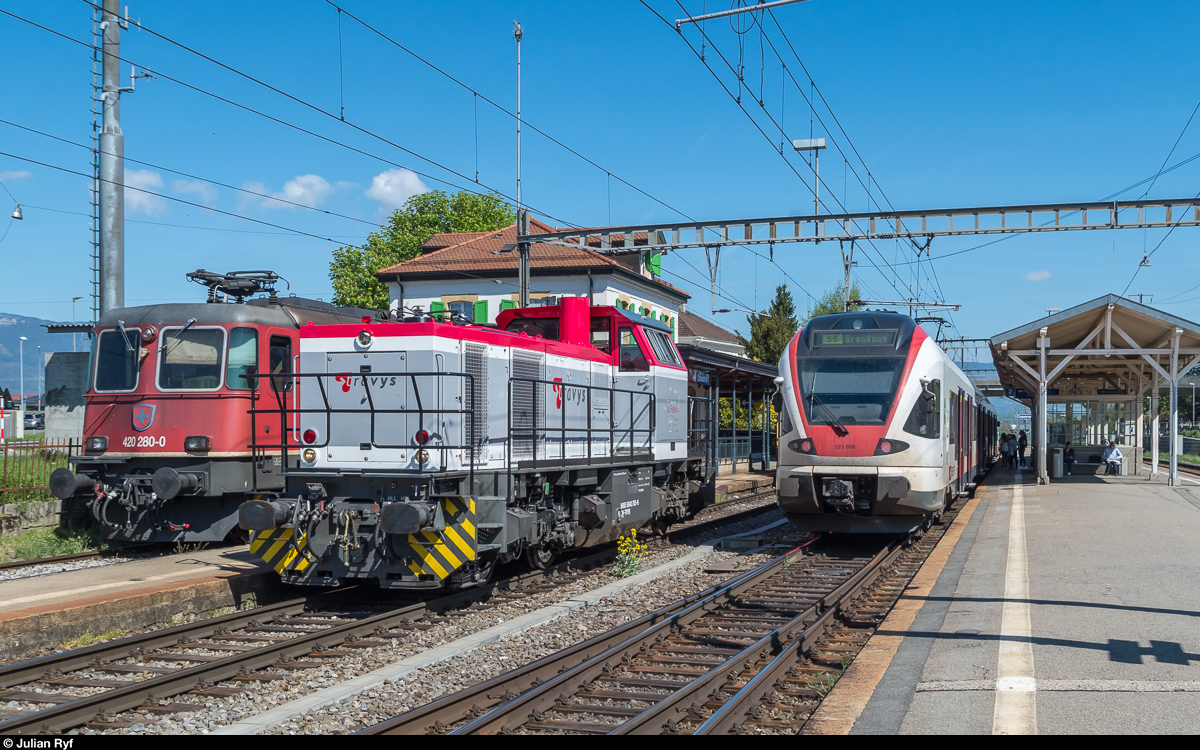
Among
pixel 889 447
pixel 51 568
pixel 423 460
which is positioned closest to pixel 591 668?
pixel 423 460

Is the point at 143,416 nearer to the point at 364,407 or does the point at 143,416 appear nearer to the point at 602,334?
the point at 364,407

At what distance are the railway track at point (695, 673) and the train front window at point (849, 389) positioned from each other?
2.80 metres

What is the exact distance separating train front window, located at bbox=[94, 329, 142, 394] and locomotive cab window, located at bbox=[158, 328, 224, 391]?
15.8 inches

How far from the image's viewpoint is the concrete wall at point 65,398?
50.0ft

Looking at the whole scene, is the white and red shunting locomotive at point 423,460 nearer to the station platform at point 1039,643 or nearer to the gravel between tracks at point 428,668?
the gravel between tracks at point 428,668

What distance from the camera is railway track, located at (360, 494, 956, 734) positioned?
575 centimetres

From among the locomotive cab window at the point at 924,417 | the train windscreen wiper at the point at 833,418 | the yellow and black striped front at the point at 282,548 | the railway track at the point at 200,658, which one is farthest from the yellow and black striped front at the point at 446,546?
the locomotive cab window at the point at 924,417

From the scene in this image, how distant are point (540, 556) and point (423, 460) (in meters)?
2.81

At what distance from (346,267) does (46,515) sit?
38.9 metres

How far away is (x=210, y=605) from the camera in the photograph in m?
9.45

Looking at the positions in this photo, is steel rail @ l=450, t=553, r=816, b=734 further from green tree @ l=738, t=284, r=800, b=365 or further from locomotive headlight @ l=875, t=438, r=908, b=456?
green tree @ l=738, t=284, r=800, b=365

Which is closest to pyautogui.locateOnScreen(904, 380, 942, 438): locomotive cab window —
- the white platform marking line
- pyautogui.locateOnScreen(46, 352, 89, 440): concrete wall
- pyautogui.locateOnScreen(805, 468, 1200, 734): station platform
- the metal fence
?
pyautogui.locateOnScreen(805, 468, 1200, 734): station platform

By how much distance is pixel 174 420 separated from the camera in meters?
12.1
